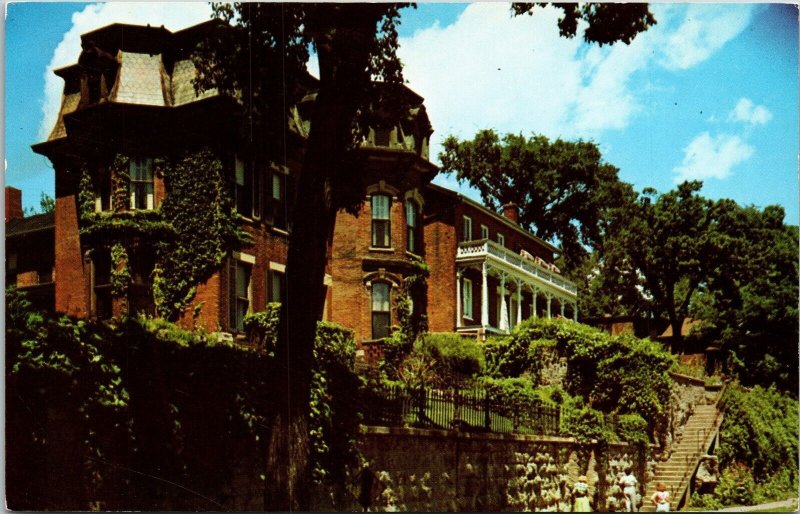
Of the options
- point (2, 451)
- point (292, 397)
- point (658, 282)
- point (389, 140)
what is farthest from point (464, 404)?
point (658, 282)

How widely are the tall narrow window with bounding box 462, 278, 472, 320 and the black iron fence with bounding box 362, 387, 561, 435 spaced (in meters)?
13.0

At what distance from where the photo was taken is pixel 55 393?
34.8ft

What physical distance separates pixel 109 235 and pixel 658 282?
22.7 m

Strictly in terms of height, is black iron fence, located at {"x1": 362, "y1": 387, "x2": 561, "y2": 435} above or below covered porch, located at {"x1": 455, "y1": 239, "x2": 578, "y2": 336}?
below

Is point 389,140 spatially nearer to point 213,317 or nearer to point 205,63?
point 213,317

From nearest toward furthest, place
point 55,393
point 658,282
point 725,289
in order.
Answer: point 55,393 → point 725,289 → point 658,282

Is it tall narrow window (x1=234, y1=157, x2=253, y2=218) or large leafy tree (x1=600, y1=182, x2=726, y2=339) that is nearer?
tall narrow window (x1=234, y1=157, x2=253, y2=218)

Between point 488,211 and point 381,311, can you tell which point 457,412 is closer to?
point 381,311

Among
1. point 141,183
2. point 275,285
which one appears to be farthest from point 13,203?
point 275,285

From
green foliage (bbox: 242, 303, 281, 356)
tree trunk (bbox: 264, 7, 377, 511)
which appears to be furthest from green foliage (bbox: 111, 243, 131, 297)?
tree trunk (bbox: 264, 7, 377, 511)

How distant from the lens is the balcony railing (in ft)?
111

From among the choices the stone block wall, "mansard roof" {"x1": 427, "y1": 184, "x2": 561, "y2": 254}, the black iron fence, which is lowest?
the stone block wall

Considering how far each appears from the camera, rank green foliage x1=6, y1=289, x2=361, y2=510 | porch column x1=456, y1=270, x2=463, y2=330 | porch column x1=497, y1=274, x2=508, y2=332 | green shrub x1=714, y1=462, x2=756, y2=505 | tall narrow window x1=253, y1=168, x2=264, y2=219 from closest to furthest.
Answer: green foliage x1=6, y1=289, x2=361, y2=510 < green shrub x1=714, y1=462, x2=756, y2=505 < tall narrow window x1=253, y1=168, x2=264, y2=219 < porch column x1=456, y1=270, x2=463, y2=330 < porch column x1=497, y1=274, x2=508, y2=332

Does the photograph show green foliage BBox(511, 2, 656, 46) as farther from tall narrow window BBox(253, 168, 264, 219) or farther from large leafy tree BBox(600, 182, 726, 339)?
large leafy tree BBox(600, 182, 726, 339)
